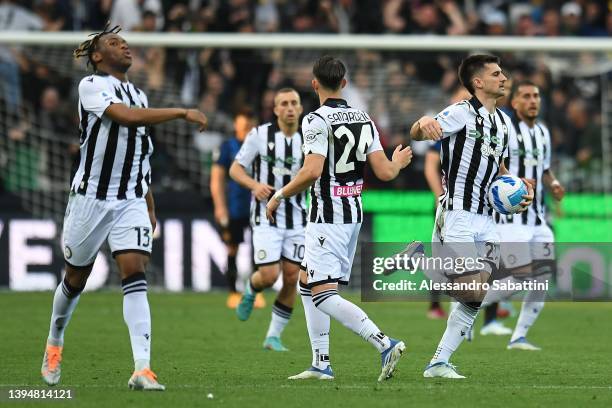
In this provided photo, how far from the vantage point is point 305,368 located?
10.1 metres

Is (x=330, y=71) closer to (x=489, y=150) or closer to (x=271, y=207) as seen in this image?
(x=271, y=207)

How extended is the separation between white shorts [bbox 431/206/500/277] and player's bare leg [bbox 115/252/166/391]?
2322 mm

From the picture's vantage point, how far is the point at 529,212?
12.7 metres

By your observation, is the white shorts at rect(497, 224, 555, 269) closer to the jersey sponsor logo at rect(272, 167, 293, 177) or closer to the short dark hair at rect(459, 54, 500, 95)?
the jersey sponsor logo at rect(272, 167, 293, 177)

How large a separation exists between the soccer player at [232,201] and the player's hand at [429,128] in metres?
7.57

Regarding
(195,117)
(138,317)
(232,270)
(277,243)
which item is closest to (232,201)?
(232,270)

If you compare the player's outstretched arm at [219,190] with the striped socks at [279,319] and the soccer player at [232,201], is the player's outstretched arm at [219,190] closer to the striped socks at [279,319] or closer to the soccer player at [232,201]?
the soccer player at [232,201]

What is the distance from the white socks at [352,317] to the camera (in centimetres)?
883

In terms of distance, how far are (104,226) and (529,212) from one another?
5.48m

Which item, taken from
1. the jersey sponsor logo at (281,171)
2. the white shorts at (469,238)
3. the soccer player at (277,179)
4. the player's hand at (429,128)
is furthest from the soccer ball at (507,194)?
the jersey sponsor logo at (281,171)

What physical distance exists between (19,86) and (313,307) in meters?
11.0

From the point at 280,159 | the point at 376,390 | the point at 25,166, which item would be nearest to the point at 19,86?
the point at 25,166

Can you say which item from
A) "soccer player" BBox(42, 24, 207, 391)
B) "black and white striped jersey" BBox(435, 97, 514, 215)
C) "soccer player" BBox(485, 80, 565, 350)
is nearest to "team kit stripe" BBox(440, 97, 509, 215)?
"black and white striped jersey" BBox(435, 97, 514, 215)

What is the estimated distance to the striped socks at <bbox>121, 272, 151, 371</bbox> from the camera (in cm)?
825
